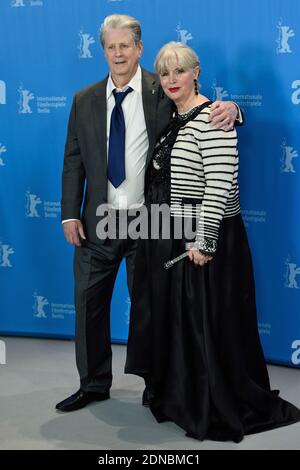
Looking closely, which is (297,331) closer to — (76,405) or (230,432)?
(230,432)

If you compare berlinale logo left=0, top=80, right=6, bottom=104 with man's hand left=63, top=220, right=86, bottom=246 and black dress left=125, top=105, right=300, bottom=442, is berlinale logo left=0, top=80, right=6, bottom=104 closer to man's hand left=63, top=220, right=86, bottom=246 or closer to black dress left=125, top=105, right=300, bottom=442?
man's hand left=63, top=220, right=86, bottom=246

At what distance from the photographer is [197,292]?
2908mm

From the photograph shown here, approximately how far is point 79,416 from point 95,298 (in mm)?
512

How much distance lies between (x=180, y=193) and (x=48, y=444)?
112cm

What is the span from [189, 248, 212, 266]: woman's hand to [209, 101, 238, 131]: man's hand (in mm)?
487

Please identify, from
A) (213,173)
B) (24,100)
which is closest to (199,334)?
(213,173)

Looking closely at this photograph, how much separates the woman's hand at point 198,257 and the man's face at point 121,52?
77cm

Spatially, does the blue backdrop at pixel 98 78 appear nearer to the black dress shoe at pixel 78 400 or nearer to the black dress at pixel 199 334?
the black dress at pixel 199 334

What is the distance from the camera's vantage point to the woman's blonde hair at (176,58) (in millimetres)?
2748

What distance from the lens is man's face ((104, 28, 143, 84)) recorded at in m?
2.91

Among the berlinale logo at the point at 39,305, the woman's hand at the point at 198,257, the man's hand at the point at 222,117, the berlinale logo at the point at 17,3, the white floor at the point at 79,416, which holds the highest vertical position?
the berlinale logo at the point at 17,3

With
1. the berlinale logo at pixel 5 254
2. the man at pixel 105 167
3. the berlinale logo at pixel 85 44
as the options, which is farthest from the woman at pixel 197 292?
the berlinale logo at pixel 5 254

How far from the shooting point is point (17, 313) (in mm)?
4246

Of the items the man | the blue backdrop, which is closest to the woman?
the man
